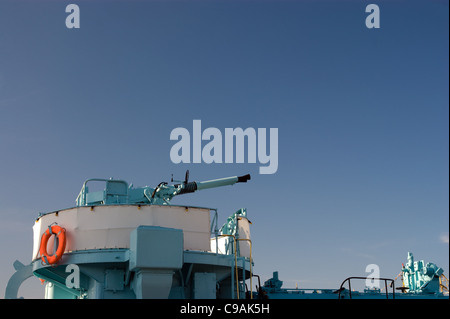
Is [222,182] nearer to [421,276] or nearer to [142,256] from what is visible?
[142,256]

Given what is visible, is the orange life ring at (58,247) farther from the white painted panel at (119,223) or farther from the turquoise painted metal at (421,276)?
the turquoise painted metal at (421,276)

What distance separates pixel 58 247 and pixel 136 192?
4686 mm

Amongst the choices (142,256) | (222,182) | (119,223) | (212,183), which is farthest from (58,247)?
(222,182)

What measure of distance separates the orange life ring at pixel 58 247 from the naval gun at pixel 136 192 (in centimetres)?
232

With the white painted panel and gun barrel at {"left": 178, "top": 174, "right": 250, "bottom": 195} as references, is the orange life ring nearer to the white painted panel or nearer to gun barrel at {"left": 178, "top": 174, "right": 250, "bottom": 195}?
the white painted panel

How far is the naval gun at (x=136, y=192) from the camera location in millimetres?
23281

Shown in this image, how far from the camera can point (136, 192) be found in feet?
79.8

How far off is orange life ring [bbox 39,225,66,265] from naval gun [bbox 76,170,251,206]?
91.4 inches

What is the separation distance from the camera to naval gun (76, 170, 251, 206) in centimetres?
2328
